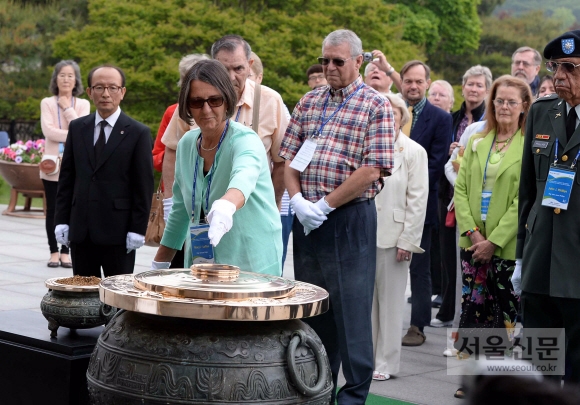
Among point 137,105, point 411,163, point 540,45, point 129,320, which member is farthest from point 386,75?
point 540,45

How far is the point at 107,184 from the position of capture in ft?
19.8

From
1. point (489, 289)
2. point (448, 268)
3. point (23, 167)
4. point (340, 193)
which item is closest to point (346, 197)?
point (340, 193)

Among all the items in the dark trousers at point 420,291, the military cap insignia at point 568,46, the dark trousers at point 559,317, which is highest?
the military cap insignia at point 568,46

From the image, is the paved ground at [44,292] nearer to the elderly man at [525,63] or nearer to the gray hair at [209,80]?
the elderly man at [525,63]

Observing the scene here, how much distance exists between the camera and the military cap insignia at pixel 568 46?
4305 mm

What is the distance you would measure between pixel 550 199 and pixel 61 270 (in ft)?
22.9

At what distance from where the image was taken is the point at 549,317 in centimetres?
446

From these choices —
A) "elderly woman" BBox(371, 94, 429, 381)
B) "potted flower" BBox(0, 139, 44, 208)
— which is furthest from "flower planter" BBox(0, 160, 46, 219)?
"elderly woman" BBox(371, 94, 429, 381)

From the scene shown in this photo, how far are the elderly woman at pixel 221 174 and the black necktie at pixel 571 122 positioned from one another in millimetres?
1555

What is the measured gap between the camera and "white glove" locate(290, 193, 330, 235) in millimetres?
4938

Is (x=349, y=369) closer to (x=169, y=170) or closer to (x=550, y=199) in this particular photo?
(x=550, y=199)

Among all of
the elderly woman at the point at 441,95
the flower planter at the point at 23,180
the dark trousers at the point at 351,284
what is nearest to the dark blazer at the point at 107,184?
the dark trousers at the point at 351,284

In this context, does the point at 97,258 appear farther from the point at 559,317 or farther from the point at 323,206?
the point at 559,317

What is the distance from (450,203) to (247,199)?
4.32m
